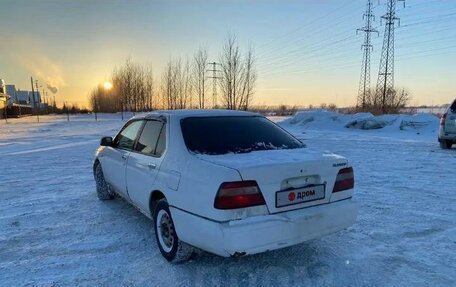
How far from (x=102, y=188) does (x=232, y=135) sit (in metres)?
3.06

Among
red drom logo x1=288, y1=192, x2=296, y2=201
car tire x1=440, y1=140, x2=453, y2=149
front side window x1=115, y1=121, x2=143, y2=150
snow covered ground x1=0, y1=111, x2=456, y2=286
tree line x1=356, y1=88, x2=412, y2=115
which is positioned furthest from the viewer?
tree line x1=356, y1=88, x2=412, y2=115

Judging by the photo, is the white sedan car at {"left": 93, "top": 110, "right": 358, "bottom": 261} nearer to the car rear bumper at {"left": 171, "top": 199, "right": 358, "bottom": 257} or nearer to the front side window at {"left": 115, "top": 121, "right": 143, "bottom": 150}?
the car rear bumper at {"left": 171, "top": 199, "right": 358, "bottom": 257}

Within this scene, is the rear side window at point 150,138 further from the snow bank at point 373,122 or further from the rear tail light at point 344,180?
the snow bank at point 373,122

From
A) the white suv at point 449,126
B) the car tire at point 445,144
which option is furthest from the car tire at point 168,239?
the car tire at point 445,144

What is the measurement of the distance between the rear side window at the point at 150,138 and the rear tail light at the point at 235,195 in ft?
3.86

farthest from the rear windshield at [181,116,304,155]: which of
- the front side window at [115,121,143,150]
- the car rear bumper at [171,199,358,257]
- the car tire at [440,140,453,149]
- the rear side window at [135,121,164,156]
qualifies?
the car tire at [440,140,453,149]

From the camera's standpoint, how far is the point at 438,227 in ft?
15.4

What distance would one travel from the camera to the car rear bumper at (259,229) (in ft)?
9.89

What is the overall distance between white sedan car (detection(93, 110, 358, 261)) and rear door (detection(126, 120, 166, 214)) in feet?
0.04

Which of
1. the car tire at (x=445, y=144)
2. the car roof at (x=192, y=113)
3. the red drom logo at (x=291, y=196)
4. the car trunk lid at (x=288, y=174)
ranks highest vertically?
the car roof at (x=192, y=113)

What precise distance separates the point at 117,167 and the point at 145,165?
1159mm

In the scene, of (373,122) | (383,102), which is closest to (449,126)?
(373,122)

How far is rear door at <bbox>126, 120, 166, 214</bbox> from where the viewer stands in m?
4.02

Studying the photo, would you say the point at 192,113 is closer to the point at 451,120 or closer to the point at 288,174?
the point at 288,174
